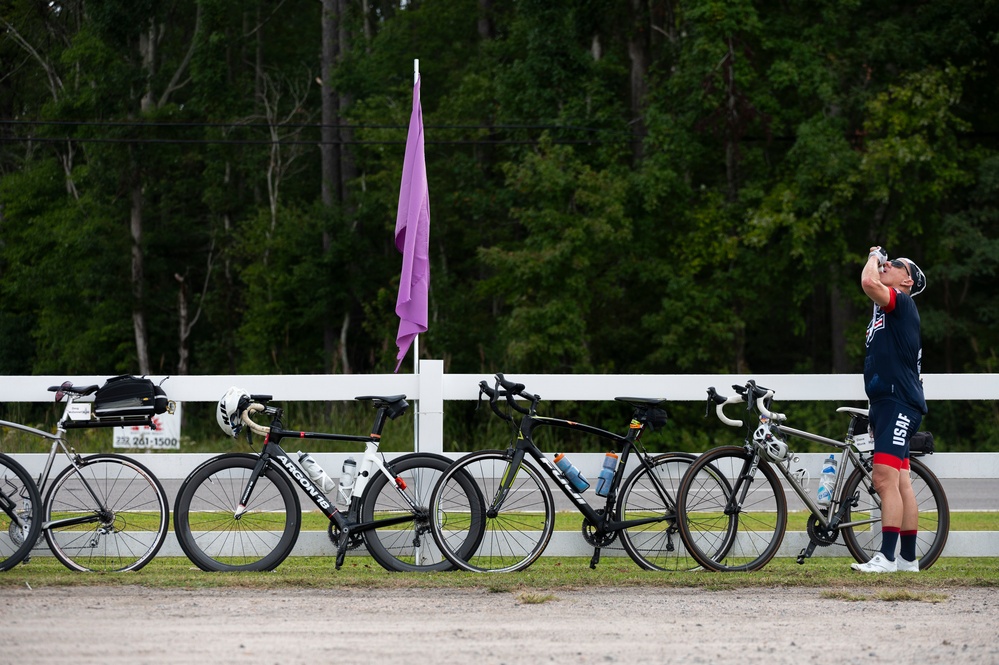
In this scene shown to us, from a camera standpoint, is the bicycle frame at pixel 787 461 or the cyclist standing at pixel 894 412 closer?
the cyclist standing at pixel 894 412

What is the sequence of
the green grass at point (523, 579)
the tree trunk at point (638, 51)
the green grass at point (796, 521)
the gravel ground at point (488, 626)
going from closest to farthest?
the gravel ground at point (488, 626) < the green grass at point (523, 579) < the green grass at point (796, 521) < the tree trunk at point (638, 51)

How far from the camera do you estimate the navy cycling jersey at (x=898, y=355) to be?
7.18 metres

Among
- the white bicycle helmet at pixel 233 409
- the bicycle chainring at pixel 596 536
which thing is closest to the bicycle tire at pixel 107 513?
the white bicycle helmet at pixel 233 409

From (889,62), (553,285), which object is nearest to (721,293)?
(553,285)

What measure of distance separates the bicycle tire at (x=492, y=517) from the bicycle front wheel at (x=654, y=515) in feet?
1.62

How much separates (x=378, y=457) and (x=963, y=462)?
380cm

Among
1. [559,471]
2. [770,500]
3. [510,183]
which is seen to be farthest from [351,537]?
[510,183]

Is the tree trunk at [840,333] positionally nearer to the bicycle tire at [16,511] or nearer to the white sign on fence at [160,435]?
the white sign on fence at [160,435]

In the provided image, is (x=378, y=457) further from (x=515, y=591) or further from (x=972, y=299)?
(x=972, y=299)

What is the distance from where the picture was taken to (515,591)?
655 cm

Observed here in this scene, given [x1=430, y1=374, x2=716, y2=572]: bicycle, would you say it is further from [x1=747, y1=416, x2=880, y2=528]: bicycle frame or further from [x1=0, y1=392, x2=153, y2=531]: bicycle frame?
→ [x1=0, y1=392, x2=153, y2=531]: bicycle frame

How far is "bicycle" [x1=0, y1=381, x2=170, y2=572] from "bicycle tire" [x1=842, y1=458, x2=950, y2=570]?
4265mm

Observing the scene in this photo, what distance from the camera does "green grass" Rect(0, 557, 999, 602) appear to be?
6.65 metres

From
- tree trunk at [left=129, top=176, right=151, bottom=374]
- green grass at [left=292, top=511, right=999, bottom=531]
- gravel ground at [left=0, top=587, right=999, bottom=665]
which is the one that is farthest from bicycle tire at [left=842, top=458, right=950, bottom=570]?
tree trunk at [left=129, top=176, right=151, bottom=374]
